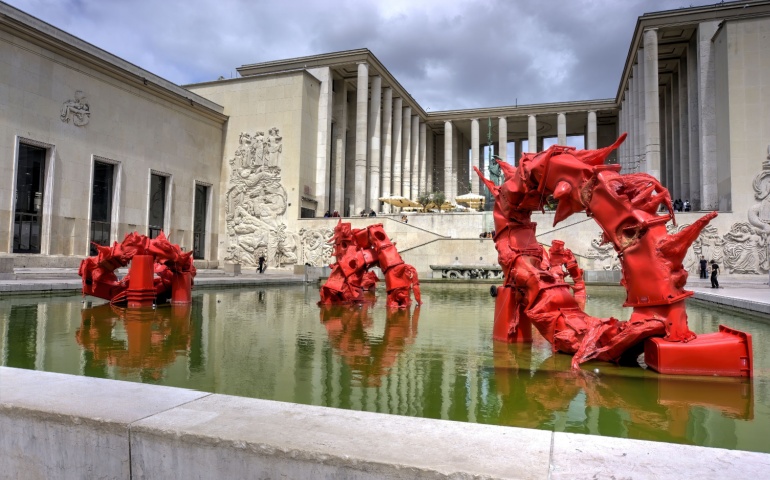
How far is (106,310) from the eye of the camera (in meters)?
9.26

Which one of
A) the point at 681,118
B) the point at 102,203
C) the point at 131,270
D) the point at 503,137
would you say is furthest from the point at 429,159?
the point at 131,270

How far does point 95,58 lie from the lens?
87.1ft

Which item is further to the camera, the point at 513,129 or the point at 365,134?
the point at 513,129

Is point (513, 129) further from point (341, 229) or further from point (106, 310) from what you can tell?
point (106, 310)

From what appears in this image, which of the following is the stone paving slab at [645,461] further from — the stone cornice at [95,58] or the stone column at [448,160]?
the stone column at [448,160]

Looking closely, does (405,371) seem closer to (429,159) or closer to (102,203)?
(102,203)

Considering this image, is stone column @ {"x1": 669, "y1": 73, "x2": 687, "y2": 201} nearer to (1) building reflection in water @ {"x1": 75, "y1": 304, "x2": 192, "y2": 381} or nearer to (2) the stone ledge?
(1) building reflection in water @ {"x1": 75, "y1": 304, "x2": 192, "y2": 381}

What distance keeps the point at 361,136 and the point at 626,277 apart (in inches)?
1372

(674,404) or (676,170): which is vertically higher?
(676,170)

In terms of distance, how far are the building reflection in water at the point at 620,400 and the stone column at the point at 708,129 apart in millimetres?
29241

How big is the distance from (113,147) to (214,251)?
10007 millimetres

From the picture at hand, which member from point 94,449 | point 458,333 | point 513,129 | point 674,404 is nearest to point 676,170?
point 513,129

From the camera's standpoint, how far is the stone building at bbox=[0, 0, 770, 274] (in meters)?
24.8

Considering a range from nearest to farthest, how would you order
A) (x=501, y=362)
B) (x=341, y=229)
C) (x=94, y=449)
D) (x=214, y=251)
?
(x=94, y=449) → (x=501, y=362) → (x=341, y=229) → (x=214, y=251)
